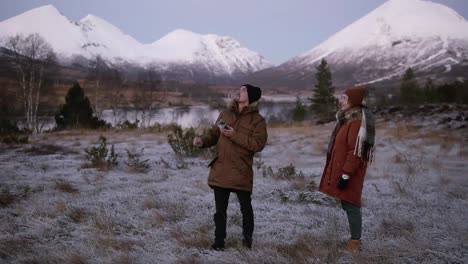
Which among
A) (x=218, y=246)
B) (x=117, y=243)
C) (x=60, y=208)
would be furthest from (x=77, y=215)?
(x=218, y=246)

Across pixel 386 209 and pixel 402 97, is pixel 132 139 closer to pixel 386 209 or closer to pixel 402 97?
pixel 386 209

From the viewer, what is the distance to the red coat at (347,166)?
3.98 meters

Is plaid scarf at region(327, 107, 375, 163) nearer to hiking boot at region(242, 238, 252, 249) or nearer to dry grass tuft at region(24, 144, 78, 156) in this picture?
hiking boot at region(242, 238, 252, 249)

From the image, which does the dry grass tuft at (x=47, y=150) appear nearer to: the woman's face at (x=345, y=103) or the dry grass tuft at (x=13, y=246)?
the dry grass tuft at (x=13, y=246)

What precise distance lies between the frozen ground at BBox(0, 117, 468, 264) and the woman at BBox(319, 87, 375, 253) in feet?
1.29

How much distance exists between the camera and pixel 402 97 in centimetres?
3894

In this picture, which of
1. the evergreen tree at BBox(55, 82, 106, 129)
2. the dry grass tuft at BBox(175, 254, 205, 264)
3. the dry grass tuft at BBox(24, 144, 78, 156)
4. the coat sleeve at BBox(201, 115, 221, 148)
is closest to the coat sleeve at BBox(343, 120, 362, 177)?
the coat sleeve at BBox(201, 115, 221, 148)

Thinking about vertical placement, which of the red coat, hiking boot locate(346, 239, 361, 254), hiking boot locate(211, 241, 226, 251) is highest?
the red coat

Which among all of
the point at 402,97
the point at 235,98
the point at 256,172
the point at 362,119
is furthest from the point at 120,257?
the point at 402,97

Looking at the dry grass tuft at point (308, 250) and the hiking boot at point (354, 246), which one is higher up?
the hiking boot at point (354, 246)

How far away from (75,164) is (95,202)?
14.2 ft

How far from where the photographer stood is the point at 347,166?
3965 mm

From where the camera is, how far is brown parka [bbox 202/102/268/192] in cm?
412

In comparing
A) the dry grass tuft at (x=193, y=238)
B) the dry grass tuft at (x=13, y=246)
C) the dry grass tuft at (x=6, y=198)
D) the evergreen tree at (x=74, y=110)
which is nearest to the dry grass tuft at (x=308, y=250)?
the dry grass tuft at (x=193, y=238)
